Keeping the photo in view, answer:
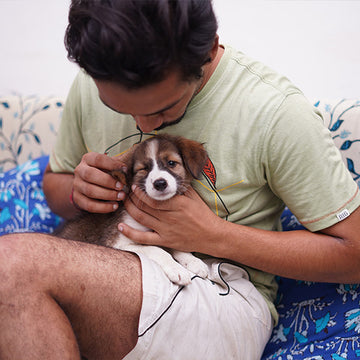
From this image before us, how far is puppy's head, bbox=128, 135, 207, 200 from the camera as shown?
4.61 ft

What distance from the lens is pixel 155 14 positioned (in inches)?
37.7

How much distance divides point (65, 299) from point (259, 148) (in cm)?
76

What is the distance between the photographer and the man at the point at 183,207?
3.23 ft

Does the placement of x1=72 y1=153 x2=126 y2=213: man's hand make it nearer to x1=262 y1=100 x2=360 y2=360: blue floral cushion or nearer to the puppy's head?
the puppy's head

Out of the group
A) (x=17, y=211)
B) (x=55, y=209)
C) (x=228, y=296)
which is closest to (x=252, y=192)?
(x=228, y=296)

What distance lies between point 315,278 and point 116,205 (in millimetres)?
780

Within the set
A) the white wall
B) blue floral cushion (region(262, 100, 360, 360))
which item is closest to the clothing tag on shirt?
blue floral cushion (region(262, 100, 360, 360))

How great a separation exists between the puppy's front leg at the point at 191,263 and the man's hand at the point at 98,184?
311 millimetres

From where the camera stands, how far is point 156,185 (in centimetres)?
139

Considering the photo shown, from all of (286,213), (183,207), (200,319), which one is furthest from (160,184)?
(286,213)

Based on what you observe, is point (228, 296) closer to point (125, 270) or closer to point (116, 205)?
point (125, 270)

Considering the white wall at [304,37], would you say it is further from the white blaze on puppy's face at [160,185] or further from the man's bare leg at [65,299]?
the man's bare leg at [65,299]

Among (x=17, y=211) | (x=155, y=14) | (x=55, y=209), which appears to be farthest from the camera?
(x=17, y=211)

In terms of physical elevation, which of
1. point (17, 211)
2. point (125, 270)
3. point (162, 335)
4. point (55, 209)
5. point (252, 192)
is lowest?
point (17, 211)
